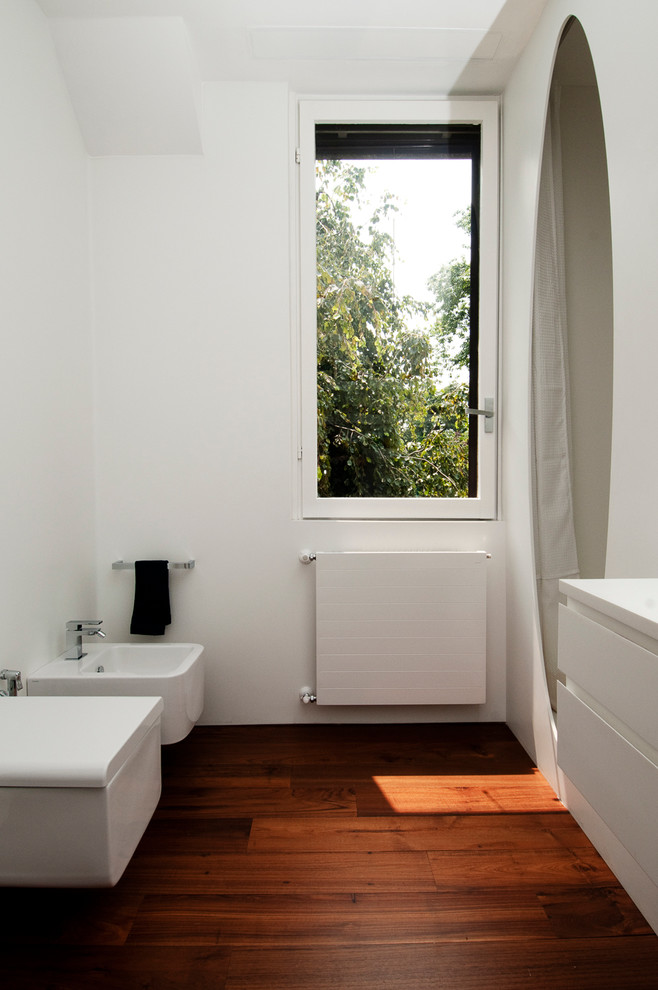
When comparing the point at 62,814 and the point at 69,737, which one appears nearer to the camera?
the point at 62,814

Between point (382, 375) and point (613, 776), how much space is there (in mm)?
1803

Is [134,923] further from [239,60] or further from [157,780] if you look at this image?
[239,60]

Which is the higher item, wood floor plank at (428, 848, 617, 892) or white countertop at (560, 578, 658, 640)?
white countertop at (560, 578, 658, 640)

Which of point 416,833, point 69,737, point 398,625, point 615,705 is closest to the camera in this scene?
point 615,705

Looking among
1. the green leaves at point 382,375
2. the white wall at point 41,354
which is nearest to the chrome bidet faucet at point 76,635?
the white wall at point 41,354

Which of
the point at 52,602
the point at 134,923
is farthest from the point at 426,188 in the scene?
the point at 134,923

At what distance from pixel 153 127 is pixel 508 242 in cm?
140

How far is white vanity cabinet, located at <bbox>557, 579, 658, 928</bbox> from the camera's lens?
3.12ft

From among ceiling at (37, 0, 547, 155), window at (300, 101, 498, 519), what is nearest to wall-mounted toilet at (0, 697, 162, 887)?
window at (300, 101, 498, 519)

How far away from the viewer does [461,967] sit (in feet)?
4.38

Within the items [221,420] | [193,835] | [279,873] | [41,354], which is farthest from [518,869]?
[41,354]

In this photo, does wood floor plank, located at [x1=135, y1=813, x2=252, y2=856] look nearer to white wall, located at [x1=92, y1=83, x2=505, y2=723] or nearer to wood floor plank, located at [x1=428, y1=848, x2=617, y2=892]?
wood floor plank, located at [x1=428, y1=848, x2=617, y2=892]

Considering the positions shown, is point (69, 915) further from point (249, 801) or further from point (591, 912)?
point (591, 912)

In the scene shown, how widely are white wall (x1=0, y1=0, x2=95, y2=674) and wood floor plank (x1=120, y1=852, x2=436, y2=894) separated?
2.47 ft
